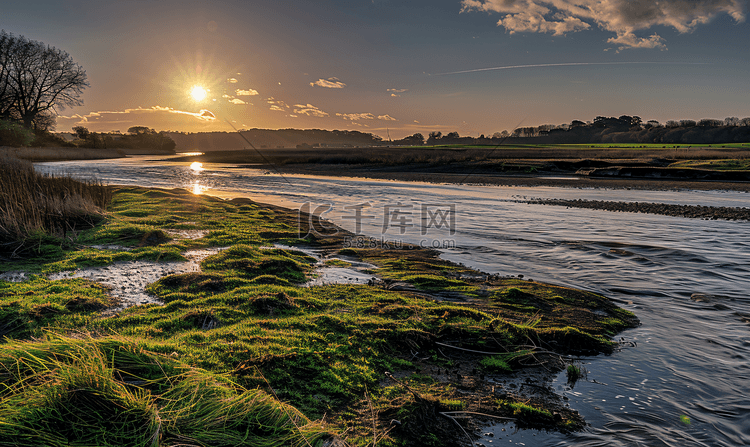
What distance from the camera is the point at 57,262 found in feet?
29.2

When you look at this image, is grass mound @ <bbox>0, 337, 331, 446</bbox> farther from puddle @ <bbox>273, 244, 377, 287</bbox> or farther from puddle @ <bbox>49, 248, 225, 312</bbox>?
puddle @ <bbox>273, 244, 377, 287</bbox>

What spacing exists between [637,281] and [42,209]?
1802 centimetres

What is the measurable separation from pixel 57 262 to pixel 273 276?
5476 mm

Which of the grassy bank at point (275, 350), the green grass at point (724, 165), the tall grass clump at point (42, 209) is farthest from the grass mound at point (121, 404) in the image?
the green grass at point (724, 165)

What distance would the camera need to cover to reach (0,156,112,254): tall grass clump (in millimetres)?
9734

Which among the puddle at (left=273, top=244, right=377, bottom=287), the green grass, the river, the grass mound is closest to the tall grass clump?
the puddle at (left=273, top=244, right=377, bottom=287)

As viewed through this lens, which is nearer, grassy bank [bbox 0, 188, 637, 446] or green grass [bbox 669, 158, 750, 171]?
grassy bank [bbox 0, 188, 637, 446]

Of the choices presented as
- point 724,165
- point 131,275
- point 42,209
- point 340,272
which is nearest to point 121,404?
point 131,275

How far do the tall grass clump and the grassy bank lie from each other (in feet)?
4.48

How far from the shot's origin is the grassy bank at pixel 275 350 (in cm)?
297

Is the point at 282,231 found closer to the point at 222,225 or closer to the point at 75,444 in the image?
the point at 222,225

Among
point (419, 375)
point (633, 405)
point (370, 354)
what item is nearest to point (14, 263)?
point (370, 354)

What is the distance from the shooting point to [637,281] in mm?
9562

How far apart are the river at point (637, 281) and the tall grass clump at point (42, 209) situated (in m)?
10.3
